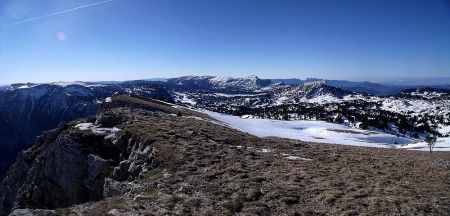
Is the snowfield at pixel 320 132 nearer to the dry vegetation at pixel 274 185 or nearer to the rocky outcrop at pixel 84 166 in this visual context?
the rocky outcrop at pixel 84 166

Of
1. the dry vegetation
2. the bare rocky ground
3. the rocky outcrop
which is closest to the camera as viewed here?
the dry vegetation

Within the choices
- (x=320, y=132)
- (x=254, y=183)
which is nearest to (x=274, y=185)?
(x=254, y=183)

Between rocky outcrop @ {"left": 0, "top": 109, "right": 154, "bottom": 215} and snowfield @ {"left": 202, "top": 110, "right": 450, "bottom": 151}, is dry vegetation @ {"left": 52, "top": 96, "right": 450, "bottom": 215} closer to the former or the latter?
rocky outcrop @ {"left": 0, "top": 109, "right": 154, "bottom": 215}

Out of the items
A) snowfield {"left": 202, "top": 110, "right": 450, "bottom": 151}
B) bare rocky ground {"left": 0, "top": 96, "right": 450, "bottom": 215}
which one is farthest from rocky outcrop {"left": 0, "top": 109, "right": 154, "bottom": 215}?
snowfield {"left": 202, "top": 110, "right": 450, "bottom": 151}

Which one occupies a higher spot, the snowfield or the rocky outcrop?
the rocky outcrop

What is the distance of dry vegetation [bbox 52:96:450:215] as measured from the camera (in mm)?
16672

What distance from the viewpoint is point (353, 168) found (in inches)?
981

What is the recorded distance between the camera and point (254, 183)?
20.9m

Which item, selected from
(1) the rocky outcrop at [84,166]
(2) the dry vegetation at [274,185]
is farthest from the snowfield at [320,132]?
(2) the dry vegetation at [274,185]

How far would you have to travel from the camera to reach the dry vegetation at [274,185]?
656 inches

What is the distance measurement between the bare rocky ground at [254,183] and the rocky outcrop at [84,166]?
25cm

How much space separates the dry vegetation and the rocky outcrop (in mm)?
3114

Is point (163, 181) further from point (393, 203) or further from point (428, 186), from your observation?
point (428, 186)

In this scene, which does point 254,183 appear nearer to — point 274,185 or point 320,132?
point 274,185
